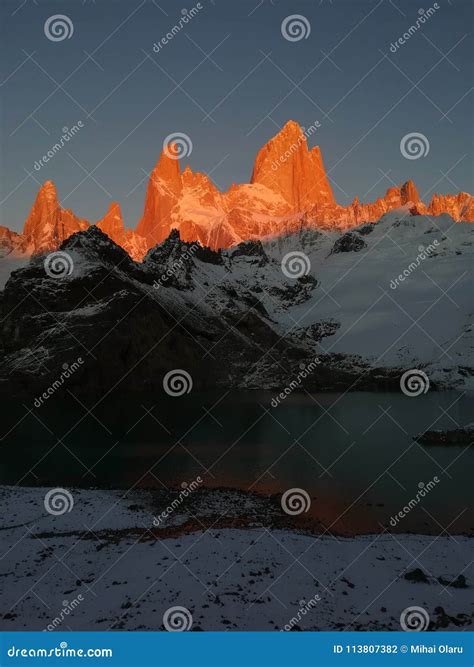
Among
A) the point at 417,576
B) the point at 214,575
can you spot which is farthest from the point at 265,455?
the point at 214,575

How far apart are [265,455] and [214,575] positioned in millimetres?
35694

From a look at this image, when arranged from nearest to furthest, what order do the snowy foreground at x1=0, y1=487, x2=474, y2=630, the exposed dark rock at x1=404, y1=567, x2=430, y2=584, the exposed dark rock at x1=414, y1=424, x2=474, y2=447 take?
the snowy foreground at x1=0, y1=487, x2=474, y2=630 < the exposed dark rock at x1=404, y1=567, x2=430, y2=584 < the exposed dark rock at x1=414, y1=424, x2=474, y2=447

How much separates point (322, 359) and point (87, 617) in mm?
169402

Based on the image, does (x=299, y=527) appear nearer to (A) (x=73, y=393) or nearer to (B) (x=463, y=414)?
(B) (x=463, y=414)

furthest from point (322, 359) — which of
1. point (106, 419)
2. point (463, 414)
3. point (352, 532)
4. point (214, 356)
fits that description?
point (352, 532)

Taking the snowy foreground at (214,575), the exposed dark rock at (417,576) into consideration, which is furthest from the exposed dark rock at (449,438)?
the exposed dark rock at (417,576)

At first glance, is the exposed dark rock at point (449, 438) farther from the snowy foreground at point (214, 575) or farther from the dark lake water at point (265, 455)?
the snowy foreground at point (214, 575)

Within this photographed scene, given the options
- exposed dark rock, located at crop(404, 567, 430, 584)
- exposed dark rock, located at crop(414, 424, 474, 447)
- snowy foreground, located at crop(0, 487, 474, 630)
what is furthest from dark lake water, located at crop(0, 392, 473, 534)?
exposed dark rock, located at crop(404, 567, 430, 584)

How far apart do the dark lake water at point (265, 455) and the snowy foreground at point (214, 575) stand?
795 cm

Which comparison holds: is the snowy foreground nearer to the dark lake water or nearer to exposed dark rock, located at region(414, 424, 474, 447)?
the dark lake water

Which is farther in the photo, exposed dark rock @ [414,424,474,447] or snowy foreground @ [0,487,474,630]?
exposed dark rock @ [414,424,474,447]

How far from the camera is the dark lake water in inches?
1606

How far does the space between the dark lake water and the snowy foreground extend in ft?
26.1

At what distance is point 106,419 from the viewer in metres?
85.9
